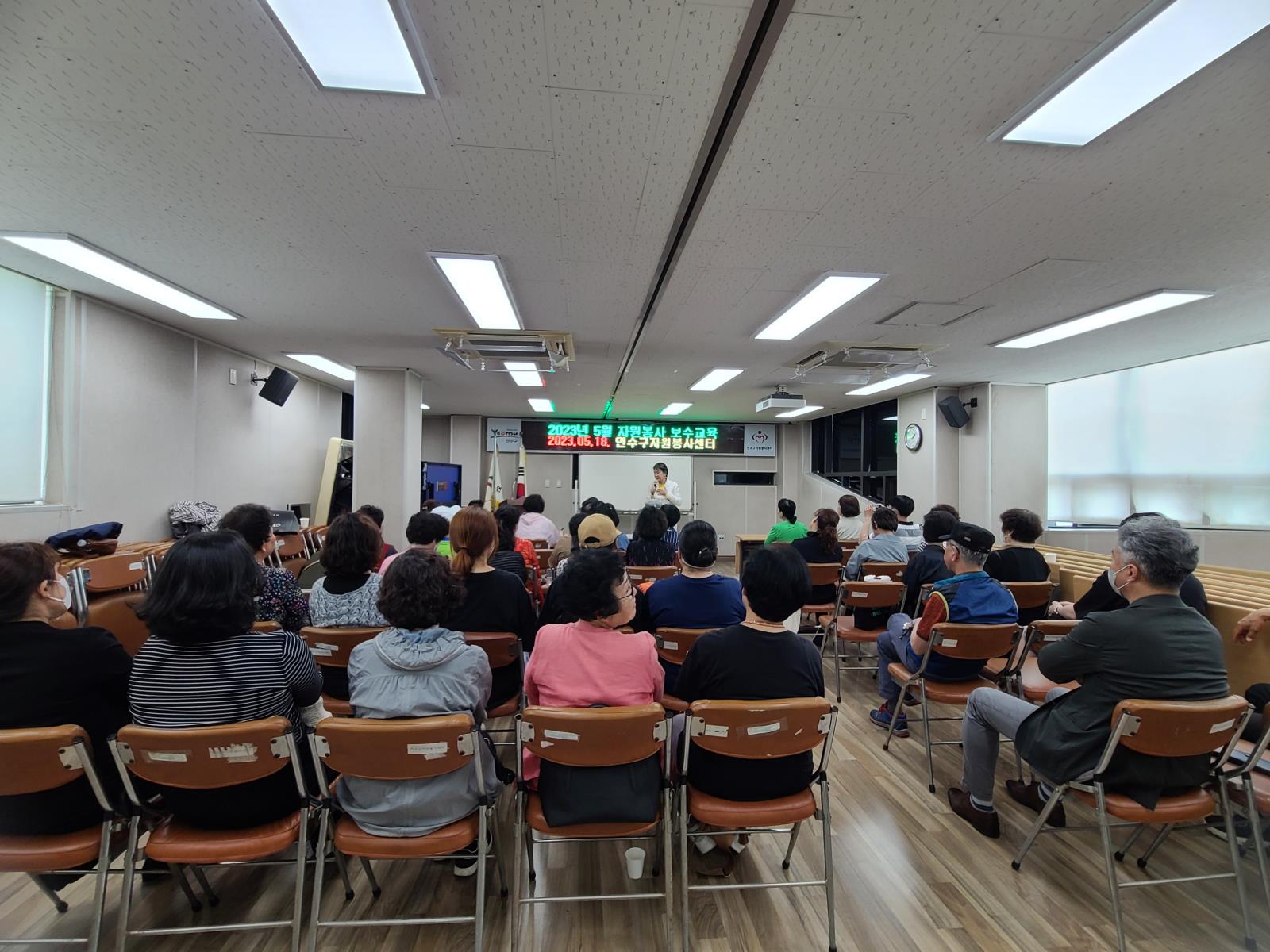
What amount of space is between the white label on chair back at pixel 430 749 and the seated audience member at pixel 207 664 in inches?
17.2

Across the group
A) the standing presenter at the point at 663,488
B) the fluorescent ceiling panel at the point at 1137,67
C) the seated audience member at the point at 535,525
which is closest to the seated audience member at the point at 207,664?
the fluorescent ceiling panel at the point at 1137,67

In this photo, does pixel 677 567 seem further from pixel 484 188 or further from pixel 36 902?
pixel 36 902

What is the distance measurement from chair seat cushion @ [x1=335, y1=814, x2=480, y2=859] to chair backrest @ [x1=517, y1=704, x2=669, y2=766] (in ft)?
1.20

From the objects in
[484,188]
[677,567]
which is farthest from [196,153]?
[677,567]

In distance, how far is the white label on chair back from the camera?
1.52 meters

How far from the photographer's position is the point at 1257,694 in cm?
217

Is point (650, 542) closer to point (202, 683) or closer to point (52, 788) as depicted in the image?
point (202, 683)

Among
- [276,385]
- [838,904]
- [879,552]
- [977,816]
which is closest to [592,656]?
[838,904]

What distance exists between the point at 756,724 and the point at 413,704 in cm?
106

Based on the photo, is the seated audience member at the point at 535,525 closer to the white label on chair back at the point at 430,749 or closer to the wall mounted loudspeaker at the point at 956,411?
the white label on chair back at the point at 430,749

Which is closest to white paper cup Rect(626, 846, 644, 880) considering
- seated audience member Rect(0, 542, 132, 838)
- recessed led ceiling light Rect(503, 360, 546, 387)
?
seated audience member Rect(0, 542, 132, 838)

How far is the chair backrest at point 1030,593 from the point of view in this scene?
3.38 m

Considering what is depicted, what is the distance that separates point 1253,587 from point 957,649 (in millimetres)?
2019

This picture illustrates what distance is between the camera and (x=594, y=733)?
1587mm
